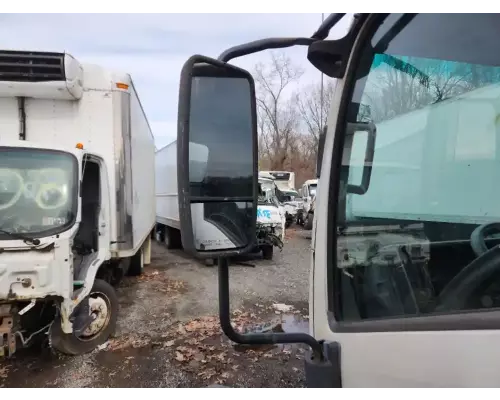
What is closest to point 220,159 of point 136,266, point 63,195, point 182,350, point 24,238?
point 24,238

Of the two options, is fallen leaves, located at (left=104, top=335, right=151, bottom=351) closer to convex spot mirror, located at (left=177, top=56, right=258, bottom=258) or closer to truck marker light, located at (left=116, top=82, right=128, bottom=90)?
truck marker light, located at (left=116, top=82, right=128, bottom=90)

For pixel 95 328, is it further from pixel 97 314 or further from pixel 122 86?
pixel 122 86

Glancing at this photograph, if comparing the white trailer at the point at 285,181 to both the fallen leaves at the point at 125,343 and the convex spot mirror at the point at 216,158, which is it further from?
the convex spot mirror at the point at 216,158

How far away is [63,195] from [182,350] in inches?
92.0

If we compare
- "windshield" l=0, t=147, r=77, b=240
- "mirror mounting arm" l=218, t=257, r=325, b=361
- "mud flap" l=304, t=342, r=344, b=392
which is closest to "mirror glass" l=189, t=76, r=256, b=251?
"mirror mounting arm" l=218, t=257, r=325, b=361

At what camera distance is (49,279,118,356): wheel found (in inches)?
182

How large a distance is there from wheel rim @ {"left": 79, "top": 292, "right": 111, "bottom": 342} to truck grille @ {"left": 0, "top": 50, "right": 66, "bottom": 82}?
2.85 m

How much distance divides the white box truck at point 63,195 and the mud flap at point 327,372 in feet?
11.0

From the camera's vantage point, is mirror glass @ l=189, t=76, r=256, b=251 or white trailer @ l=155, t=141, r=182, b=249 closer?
mirror glass @ l=189, t=76, r=256, b=251

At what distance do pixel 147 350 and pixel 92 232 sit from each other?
186 centimetres

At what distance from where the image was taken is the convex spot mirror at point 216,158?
135cm

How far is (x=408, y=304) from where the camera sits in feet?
4.99

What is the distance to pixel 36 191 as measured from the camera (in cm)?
442

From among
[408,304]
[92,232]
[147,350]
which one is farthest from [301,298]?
[408,304]
